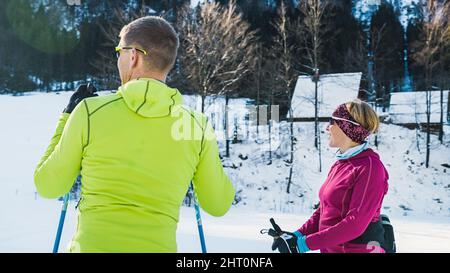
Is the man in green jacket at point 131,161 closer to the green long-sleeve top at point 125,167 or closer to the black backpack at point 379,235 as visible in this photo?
the green long-sleeve top at point 125,167

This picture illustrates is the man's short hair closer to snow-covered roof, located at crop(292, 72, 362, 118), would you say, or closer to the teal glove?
the teal glove

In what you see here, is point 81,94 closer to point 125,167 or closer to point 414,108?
point 125,167

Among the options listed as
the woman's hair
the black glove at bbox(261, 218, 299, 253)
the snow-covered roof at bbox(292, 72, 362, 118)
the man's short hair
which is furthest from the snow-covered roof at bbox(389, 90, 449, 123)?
the man's short hair

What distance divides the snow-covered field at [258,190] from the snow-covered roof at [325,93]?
1.46m

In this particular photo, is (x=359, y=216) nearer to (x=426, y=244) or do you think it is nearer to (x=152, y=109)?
(x=152, y=109)

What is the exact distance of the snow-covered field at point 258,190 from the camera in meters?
5.11

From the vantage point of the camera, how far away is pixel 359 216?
1837 millimetres

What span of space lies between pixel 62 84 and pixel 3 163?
1956cm

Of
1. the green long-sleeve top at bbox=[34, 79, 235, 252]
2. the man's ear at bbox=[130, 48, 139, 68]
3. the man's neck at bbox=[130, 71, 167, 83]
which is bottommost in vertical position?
the green long-sleeve top at bbox=[34, 79, 235, 252]

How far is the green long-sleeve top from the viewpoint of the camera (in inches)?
45.8

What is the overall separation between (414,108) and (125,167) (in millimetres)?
25233

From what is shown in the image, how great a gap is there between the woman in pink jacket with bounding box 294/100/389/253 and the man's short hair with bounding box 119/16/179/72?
112cm

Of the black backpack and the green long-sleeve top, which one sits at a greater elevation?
the green long-sleeve top
